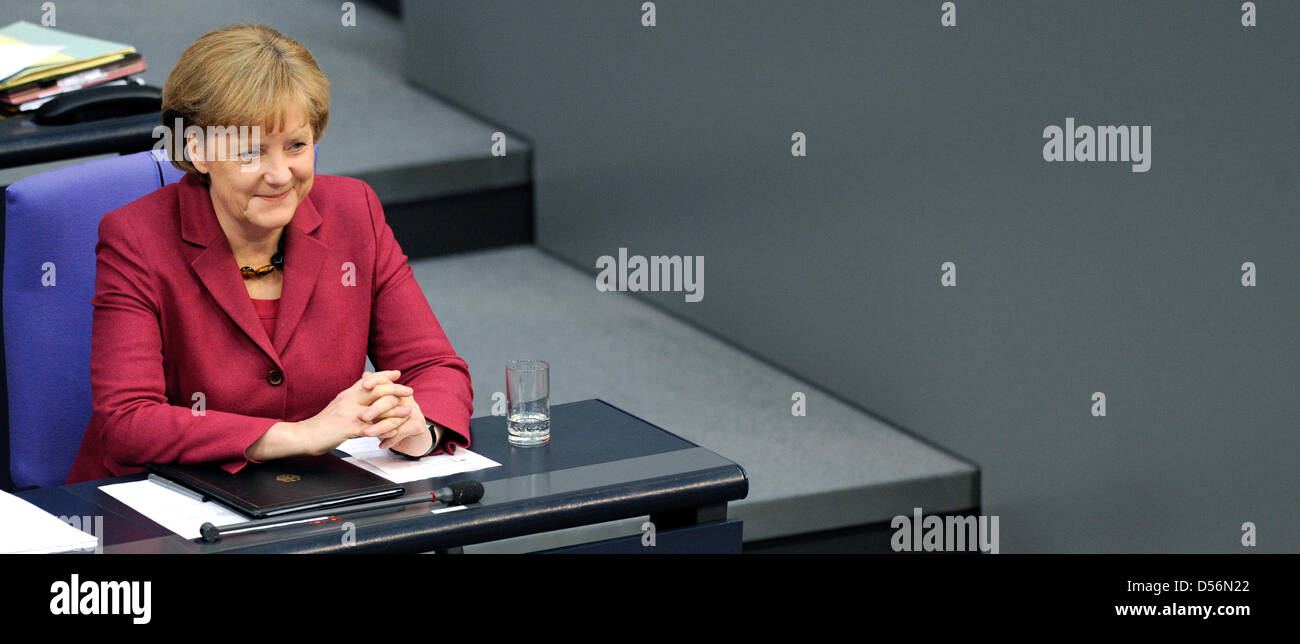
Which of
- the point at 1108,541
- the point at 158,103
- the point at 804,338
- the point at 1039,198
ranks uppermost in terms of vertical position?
the point at 158,103

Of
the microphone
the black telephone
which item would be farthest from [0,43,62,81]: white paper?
the microphone

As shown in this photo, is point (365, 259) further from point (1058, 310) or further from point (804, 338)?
point (804, 338)

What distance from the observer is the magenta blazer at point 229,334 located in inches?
83.4

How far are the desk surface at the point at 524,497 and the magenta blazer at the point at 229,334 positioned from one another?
3.4 inches

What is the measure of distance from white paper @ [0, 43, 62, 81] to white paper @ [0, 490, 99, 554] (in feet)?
5.43

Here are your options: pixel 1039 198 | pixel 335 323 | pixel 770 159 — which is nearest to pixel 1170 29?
pixel 1039 198

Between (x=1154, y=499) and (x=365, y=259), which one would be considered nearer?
(x=365, y=259)

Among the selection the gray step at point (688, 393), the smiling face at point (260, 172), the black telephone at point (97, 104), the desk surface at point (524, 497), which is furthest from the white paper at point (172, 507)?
the black telephone at point (97, 104)

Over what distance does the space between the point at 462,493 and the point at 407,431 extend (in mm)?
172

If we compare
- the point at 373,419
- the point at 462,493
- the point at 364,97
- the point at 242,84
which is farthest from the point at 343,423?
the point at 364,97

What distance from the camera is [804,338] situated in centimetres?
377

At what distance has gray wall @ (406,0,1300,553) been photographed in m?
2.74

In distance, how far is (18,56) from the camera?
3.42 meters

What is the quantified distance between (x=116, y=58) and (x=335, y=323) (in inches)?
56.1
